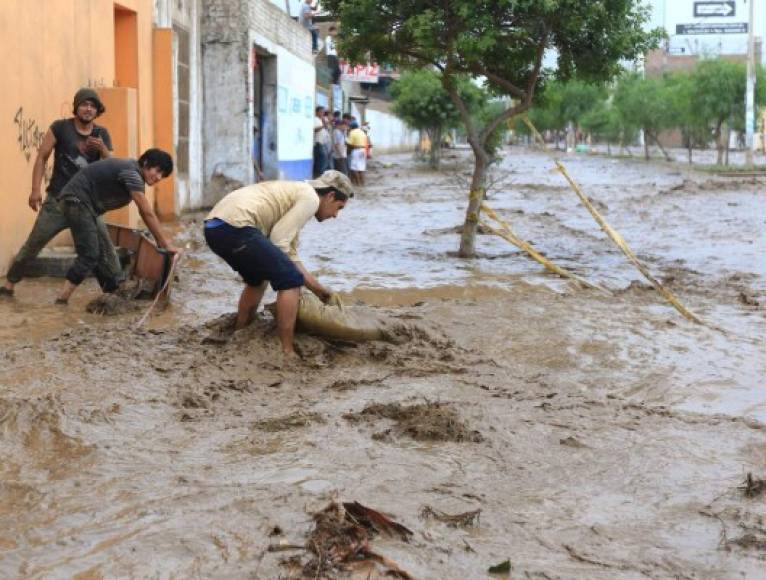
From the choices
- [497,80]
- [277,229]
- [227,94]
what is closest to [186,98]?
[227,94]

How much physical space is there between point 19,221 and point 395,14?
14.6ft

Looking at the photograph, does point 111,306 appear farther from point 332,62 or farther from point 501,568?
point 332,62

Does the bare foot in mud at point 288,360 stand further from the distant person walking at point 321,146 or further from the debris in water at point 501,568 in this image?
the distant person walking at point 321,146

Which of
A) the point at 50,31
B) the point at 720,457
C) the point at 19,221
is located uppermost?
the point at 50,31

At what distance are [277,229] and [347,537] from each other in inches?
115

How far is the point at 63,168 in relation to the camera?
7699 millimetres

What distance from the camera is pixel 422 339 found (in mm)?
6500

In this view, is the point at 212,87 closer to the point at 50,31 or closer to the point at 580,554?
the point at 50,31

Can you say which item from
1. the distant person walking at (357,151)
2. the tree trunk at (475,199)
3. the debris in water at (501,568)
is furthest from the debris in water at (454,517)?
the distant person walking at (357,151)

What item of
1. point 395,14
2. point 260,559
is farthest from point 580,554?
point 395,14

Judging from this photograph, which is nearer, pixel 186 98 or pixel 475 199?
pixel 475 199

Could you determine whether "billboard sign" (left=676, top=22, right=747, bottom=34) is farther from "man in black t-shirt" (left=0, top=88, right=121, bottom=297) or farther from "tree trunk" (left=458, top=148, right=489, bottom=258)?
"man in black t-shirt" (left=0, top=88, right=121, bottom=297)

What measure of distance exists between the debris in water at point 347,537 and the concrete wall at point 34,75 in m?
5.99

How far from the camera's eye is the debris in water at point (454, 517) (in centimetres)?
352
